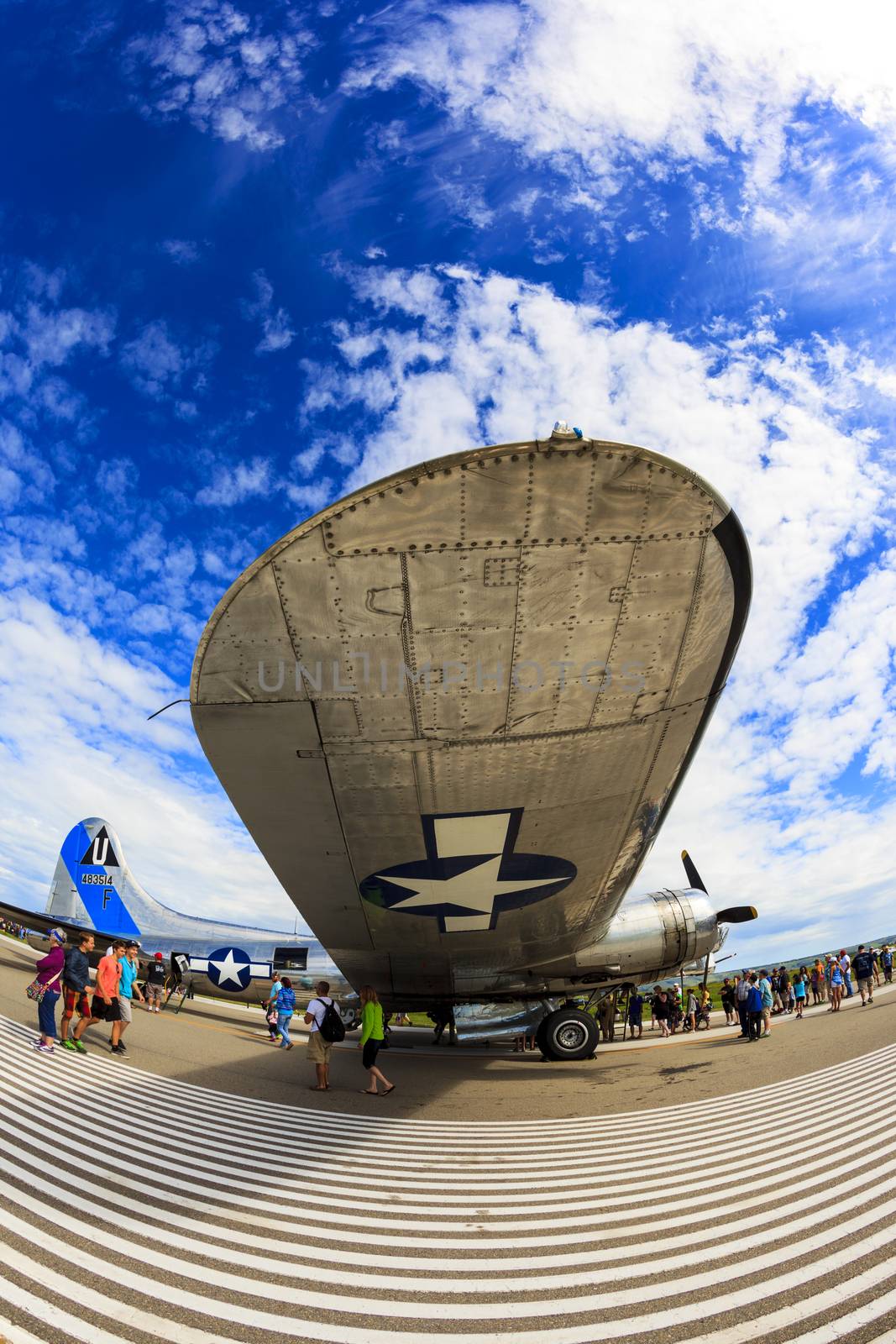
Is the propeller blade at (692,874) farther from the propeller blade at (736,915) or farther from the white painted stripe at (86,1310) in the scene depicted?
the white painted stripe at (86,1310)

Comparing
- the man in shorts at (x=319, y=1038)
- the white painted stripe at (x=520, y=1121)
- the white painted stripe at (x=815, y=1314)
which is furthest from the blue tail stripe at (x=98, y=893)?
the white painted stripe at (x=815, y=1314)

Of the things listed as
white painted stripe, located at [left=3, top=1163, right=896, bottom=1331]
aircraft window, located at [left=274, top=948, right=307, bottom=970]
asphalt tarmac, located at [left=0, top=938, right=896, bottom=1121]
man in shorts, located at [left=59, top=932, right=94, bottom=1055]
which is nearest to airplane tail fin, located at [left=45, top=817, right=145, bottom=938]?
aircraft window, located at [left=274, top=948, right=307, bottom=970]

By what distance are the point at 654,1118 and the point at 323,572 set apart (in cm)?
563

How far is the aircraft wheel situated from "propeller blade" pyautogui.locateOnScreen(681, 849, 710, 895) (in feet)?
11.1

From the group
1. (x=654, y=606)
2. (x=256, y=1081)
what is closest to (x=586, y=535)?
(x=654, y=606)

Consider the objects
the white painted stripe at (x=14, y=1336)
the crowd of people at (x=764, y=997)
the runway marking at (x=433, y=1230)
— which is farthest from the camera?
the crowd of people at (x=764, y=997)

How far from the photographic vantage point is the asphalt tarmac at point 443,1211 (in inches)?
97.7

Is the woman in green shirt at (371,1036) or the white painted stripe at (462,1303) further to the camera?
the woman in green shirt at (371,1036)

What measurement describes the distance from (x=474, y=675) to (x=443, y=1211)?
11.4 ft

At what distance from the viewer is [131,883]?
23875 millimetres

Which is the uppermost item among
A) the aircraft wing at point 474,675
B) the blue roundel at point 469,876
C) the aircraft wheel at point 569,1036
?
the aircraft wing at point 474,675

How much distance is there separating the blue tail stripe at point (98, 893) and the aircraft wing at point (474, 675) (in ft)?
63.6

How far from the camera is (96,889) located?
23.3 metres

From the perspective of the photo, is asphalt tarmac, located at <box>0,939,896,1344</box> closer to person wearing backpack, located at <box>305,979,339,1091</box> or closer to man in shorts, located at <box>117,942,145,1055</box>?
person wearing backpack, located at <box>305,979,339,1091</box>
